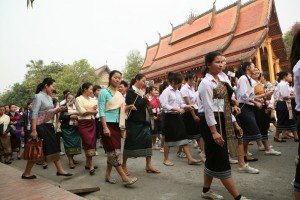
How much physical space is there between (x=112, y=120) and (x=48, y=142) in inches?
56.0

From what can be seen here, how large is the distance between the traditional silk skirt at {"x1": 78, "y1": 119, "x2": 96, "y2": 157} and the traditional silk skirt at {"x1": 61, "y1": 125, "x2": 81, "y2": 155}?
703 millimetres

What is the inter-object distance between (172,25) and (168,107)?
24.2 metres

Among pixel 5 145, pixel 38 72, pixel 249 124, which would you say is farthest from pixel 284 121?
pixel 38 72

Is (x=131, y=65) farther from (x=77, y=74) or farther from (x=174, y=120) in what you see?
(x=174, y=120)

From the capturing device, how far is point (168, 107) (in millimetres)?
5090

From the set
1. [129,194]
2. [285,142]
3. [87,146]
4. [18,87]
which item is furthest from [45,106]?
[18,87]

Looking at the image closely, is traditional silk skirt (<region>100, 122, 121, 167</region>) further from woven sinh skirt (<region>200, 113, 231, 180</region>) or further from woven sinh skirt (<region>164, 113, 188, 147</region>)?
woven sinh skirt (<region>200, 113, 231, 180</region>)

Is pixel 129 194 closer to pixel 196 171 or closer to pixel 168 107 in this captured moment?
pixel 196 171

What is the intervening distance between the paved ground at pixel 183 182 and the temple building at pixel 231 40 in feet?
39.0

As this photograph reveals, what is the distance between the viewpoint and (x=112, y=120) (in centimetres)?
414

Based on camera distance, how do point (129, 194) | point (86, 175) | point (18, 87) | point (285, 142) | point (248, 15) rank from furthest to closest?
point (18, 87) → point (248, 15) → point (285, 142) → point (86, 175) → point (129, 194)

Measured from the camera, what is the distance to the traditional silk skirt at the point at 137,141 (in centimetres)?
431

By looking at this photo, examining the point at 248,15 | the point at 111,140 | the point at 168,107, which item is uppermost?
the point at 248,15

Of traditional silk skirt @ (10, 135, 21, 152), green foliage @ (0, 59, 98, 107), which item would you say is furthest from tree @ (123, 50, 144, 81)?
traditional silk skirt @ (10, 135, 21, 152)
